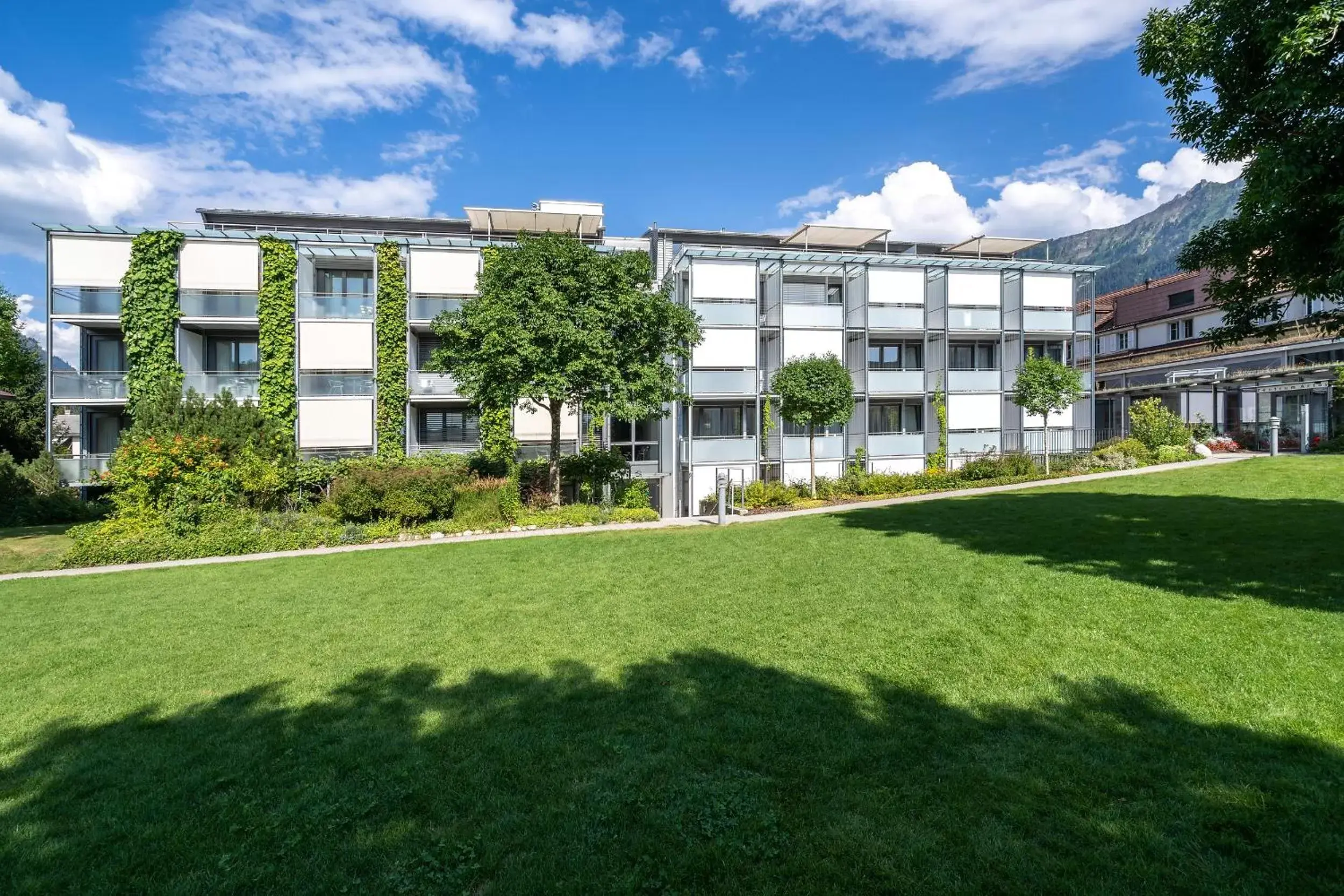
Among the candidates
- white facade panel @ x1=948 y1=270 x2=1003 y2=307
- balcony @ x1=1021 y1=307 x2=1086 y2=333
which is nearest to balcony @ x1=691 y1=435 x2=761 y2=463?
white facade panel @ x1=948 y1=270 x2=1003 y2=307

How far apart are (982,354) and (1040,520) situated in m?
17.8

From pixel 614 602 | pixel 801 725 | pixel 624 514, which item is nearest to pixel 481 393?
pixel 624 514

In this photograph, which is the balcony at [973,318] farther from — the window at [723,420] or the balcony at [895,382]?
→ the window at [723,420]

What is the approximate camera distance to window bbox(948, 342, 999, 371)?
27.3 meters

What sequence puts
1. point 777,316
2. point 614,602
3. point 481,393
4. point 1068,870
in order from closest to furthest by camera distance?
1. point 1068,870
2. point 614,602
3. point 481,393
4. point 777,316

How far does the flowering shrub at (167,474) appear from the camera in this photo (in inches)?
571

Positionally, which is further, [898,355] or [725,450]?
[898,355]

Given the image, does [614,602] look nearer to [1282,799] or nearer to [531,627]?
[531,627]

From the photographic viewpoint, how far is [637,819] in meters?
3.38

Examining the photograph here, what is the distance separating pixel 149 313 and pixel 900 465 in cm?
2705

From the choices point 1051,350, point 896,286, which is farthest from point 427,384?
point 1051,350

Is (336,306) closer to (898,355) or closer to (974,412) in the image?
(898,355)

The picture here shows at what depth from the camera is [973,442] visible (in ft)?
83.1

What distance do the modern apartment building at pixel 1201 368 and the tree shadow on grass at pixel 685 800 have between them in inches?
929
